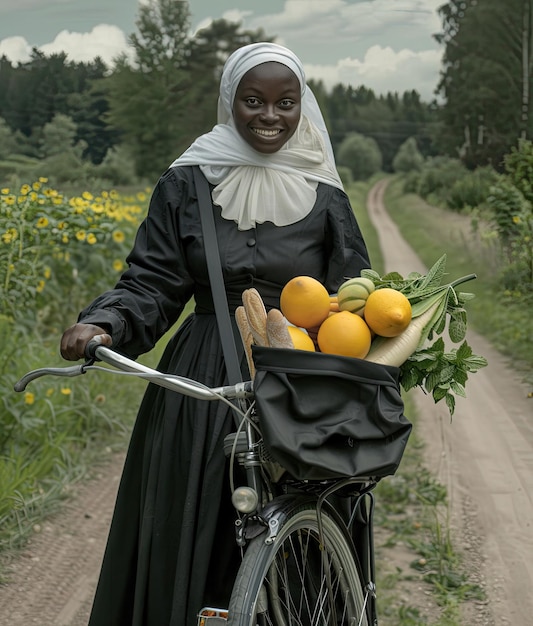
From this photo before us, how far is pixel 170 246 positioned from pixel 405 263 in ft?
22.4

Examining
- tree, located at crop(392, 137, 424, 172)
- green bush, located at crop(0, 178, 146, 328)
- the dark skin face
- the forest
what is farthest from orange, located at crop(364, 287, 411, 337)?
tree, located at crop(392, 137, 424, 172)

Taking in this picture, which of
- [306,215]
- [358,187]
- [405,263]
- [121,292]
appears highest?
[306,215]

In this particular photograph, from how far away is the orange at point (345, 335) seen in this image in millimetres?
2016

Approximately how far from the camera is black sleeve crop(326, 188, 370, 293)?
8.48 ft

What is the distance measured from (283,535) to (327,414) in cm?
29

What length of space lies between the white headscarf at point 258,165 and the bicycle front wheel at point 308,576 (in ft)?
2.53

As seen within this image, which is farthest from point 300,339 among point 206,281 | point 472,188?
point 472,188

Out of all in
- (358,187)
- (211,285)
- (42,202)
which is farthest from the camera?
(358,187)

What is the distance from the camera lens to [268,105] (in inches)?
97.8

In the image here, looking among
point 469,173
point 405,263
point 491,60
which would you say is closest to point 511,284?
point 469,173

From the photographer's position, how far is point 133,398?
5.66 meters

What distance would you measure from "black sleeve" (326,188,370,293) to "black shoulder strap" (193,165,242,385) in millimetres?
295

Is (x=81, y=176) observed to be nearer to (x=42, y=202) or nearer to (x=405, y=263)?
(x=42, y=202)

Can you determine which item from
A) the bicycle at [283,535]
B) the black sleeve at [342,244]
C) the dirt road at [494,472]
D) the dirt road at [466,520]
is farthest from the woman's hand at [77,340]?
the dirt road at [494,472]
